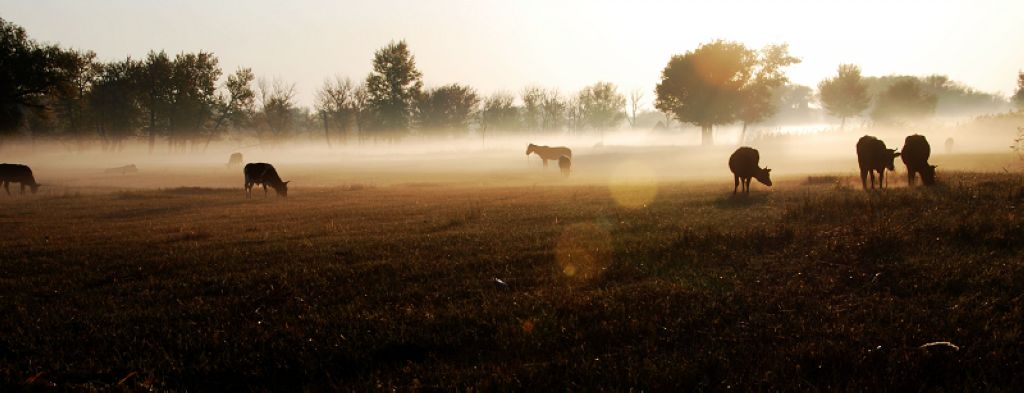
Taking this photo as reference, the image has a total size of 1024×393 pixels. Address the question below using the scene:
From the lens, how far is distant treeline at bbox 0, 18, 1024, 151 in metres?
44.8

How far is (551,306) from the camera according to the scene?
243 inches

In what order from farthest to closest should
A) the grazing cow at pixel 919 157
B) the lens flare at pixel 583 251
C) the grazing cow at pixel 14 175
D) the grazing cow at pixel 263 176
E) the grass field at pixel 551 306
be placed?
the grazing cow at pixel 14 175, the grazing cow at pixel 263 176, the grazing cow at pixel 919 157, the lens flare at pixel 583 251, the grass field at pixel 551 306

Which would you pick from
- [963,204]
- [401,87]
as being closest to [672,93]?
[401,87]

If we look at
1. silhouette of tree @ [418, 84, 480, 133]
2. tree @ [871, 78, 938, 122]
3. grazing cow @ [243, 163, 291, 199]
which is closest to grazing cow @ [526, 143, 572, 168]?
grazing cow @ [243, 163, 291, 199]

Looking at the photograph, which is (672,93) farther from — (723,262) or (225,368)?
(225,368)

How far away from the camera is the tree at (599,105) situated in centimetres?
12662

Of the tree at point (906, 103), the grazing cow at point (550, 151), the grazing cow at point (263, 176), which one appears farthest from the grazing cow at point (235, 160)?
the tree at point (906, 103)

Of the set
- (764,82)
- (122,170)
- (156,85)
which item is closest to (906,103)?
(764,82)

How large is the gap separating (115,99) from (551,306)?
95.4m

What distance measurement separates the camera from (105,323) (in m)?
6.20

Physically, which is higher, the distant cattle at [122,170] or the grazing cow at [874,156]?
the distant cattle at [122,170]

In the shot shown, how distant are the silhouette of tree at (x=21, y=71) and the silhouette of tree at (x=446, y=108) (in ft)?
212

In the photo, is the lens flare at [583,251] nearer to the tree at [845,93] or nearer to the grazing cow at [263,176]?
the grazing cow at [263,176]

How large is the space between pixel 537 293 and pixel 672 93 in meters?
69.0
